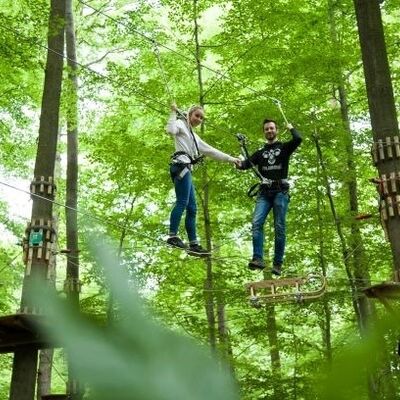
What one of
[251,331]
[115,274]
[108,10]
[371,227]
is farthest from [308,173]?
[115,274]

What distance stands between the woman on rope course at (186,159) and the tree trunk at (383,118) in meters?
1.31

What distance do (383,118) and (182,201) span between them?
1922mm

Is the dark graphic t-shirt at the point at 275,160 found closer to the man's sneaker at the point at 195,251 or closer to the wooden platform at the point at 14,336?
the man's sneaker at the point at 195,251

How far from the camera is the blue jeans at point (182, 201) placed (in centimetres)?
559

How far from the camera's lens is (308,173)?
8.80 meters

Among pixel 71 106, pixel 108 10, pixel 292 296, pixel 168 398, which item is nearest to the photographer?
pixel 168 398

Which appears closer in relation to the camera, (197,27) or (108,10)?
(197,27)

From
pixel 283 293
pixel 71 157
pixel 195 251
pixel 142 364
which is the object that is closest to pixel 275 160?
pixel 195 251

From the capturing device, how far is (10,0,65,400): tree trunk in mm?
5617

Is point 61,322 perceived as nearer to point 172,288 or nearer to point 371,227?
point 172,288

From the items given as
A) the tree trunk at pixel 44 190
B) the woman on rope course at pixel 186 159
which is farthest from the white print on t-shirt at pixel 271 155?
the tree trunk at pixel 44 190

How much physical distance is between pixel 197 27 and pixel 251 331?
14.8 feet

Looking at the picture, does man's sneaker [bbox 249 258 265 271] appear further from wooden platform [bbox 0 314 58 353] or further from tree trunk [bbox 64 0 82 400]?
tree trunk [bbox 64 0 82 400]

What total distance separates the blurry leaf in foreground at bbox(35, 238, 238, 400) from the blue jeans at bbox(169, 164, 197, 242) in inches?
196
